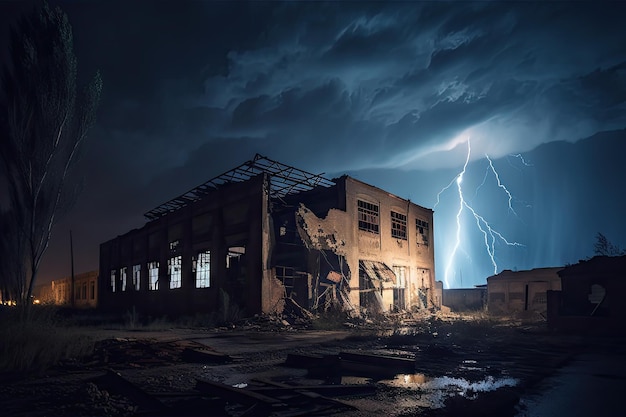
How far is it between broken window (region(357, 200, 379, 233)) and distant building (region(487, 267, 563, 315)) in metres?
13.0

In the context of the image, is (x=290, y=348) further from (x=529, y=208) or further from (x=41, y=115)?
(x=529, y=208)

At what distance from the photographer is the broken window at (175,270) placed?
23.8 metres

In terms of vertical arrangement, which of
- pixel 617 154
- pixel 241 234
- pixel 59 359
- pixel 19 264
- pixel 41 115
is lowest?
pixel 59 359

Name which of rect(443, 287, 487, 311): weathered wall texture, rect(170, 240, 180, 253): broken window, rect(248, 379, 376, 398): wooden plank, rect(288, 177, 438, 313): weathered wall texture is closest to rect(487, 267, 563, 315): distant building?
rect(443, 287, 487, 311): weathered wall texture

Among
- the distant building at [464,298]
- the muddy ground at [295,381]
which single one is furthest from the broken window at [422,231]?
the muddy ground at [295,381]

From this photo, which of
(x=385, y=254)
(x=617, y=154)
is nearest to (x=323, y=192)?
(x=385, y=254)

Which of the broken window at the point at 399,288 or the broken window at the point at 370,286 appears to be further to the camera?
the broken window at the point at 399,288

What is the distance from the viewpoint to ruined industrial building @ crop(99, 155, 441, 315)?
18.2 m

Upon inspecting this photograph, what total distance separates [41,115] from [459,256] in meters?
156

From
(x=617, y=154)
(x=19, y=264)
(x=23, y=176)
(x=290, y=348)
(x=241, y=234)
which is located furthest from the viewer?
(x=617, y=154)

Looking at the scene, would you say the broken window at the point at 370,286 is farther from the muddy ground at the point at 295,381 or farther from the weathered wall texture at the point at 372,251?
the muddy ground at the point at 295,381

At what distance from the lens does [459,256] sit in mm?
153875

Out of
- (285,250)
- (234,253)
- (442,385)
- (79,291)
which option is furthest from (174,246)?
(79,291)

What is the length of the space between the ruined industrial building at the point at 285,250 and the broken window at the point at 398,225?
0.06 m
